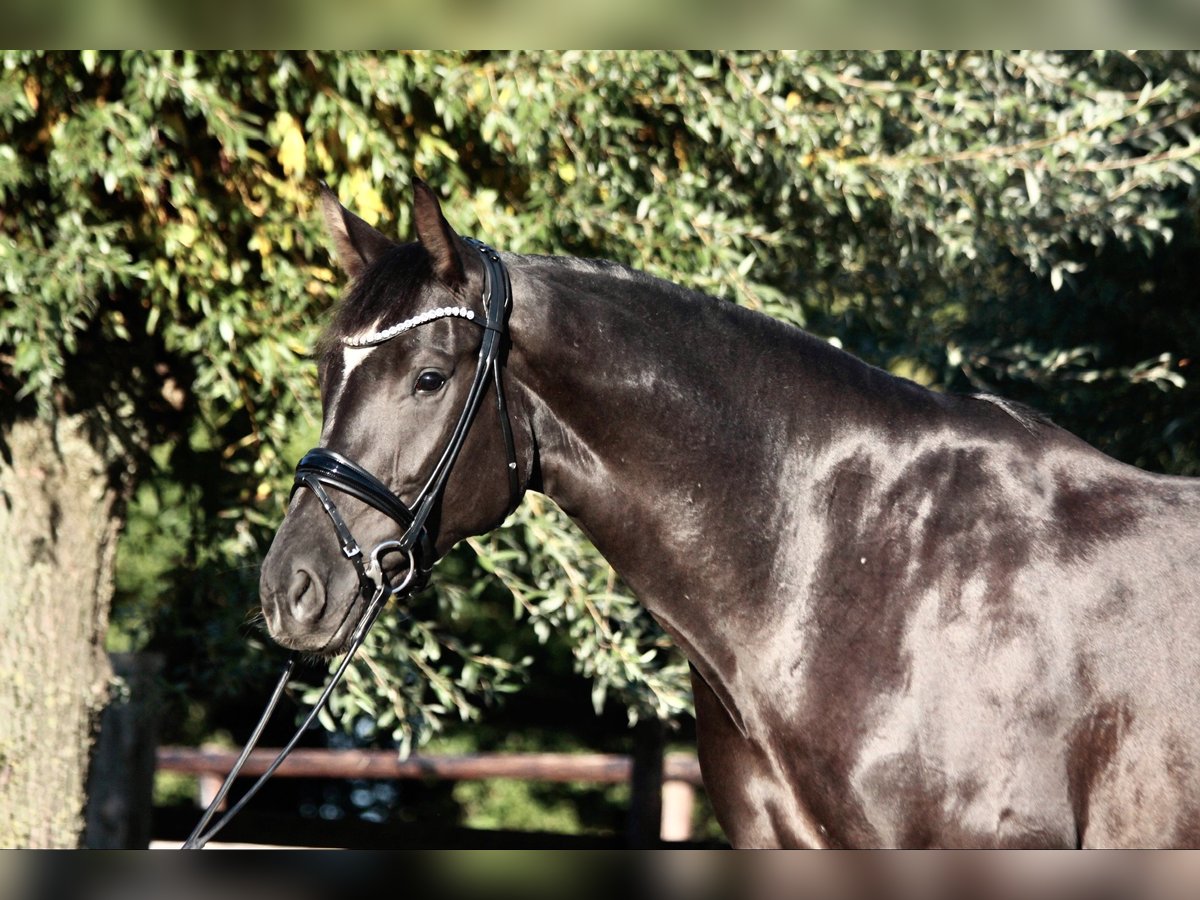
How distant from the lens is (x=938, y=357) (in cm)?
591

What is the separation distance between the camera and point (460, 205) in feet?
13.8

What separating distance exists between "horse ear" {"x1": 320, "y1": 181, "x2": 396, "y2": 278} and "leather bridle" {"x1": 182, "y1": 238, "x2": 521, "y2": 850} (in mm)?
269

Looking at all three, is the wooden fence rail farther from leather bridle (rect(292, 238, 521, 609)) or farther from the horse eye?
the horse eye

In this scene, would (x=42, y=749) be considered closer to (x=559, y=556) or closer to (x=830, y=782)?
(x=559, y=556)

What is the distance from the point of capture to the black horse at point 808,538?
7.42 feet

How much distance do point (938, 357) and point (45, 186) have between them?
13.2 ft

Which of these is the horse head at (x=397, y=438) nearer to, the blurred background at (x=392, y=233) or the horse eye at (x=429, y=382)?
the horse eye at (x=429, y=382)

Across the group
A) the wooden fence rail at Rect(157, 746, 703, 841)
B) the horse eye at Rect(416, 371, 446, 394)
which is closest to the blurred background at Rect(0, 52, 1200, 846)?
the wooden fence rail at Rect(157, 746, 703, 841)

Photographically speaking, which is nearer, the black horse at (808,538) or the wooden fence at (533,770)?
the black horse at (808,538)

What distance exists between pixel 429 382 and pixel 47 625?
10.0 feet

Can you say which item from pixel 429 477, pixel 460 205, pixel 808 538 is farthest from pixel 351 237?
pixel 460 205

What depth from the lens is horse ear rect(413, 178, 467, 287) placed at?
237cm

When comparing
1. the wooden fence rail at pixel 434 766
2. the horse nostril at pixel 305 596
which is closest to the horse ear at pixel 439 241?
the horse nostril at pixel 305 596

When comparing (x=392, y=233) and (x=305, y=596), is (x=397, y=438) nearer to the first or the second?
(x=305, y=596)
